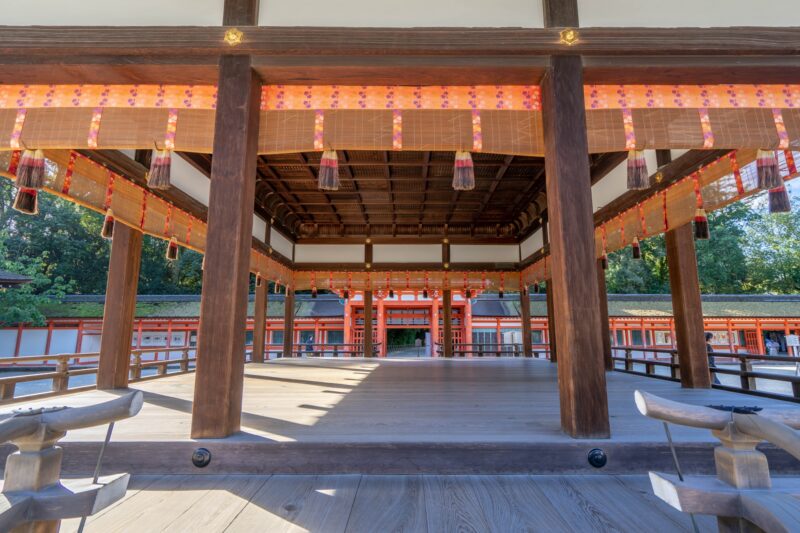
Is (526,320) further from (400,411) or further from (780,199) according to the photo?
(400,411)

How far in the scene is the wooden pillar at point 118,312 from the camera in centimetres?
444

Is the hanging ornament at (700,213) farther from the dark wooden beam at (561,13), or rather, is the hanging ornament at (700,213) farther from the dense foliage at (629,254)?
the dense foliage at (629,254)

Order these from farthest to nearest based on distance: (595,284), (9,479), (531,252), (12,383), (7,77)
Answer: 1. (531,252)
2. (12,383)
3. (7,77)
4. (595,284)
5. (9,479)

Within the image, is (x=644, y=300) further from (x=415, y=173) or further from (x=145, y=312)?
(x=145, y=312)

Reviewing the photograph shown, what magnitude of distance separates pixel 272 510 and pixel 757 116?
4319 millimetres

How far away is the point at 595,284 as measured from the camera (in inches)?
94.3

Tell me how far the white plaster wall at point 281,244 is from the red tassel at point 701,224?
25.4 ft

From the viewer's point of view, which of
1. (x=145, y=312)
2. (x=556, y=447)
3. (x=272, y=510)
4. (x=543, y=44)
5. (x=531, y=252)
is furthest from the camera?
(x=145, y=312)

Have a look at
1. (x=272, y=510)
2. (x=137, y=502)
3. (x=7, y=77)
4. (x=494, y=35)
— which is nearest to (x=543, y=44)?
(x=494, y=35)

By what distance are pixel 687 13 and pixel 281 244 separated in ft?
27.5

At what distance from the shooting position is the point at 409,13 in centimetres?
278

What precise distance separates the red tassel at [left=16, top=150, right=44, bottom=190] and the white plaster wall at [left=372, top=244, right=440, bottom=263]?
7377 millimetres

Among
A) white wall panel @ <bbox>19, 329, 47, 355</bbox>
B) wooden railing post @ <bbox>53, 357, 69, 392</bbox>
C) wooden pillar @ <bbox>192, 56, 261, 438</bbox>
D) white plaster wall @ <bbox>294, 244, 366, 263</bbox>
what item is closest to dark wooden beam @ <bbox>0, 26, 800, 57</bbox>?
wooden pillar @ <bbox>192, 56, 261, 438</bbox>

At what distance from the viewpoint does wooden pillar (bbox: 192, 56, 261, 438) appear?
2316 millimetres
